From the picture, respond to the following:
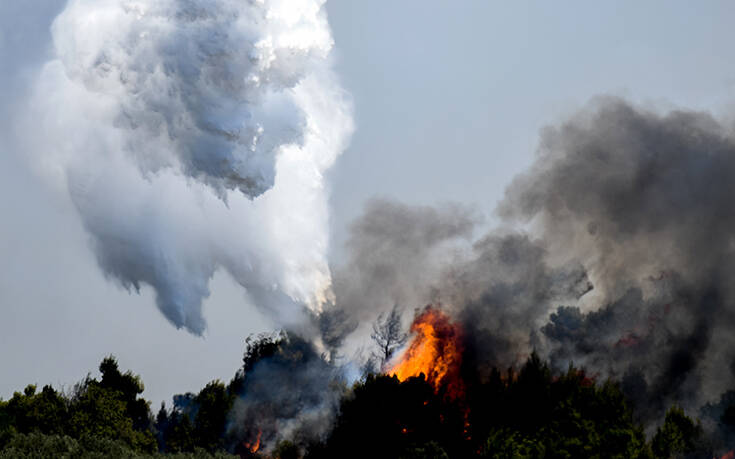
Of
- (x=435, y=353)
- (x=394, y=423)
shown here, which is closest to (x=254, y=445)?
(x=435, y=353)

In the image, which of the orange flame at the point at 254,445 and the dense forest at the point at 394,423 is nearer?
the dense forest at the point at 394,423

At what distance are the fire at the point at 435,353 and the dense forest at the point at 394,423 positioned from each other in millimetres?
1588

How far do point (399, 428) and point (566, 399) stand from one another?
12174 millimetres

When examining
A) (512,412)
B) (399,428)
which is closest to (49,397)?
(399,428)

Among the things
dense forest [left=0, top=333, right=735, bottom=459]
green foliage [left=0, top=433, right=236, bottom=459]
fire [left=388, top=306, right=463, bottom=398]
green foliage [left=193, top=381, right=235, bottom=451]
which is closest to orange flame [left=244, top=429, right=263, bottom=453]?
dense forest [left=0, top=333, right=735, bottom=459]

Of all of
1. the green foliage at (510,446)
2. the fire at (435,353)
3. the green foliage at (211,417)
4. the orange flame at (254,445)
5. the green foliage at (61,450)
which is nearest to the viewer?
the green foliage at (61,450)

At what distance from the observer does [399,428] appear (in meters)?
68.1

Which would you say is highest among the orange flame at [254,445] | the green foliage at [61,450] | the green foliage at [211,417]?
the green foliage at [211,417]

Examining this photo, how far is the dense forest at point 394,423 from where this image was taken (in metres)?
61.5

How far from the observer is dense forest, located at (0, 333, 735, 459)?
6153cm

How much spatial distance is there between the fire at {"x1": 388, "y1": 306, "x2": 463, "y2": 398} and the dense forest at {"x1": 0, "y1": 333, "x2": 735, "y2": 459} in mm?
1588

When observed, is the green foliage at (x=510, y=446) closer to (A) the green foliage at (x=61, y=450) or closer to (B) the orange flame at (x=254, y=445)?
(A) the green foliage at (x=61, y=450)

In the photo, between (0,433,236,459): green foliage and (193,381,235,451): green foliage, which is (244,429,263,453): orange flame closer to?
(193,381,235,451): green foliage

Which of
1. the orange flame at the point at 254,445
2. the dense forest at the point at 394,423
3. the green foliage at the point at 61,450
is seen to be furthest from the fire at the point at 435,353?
the green foliage at the point at 61,450
